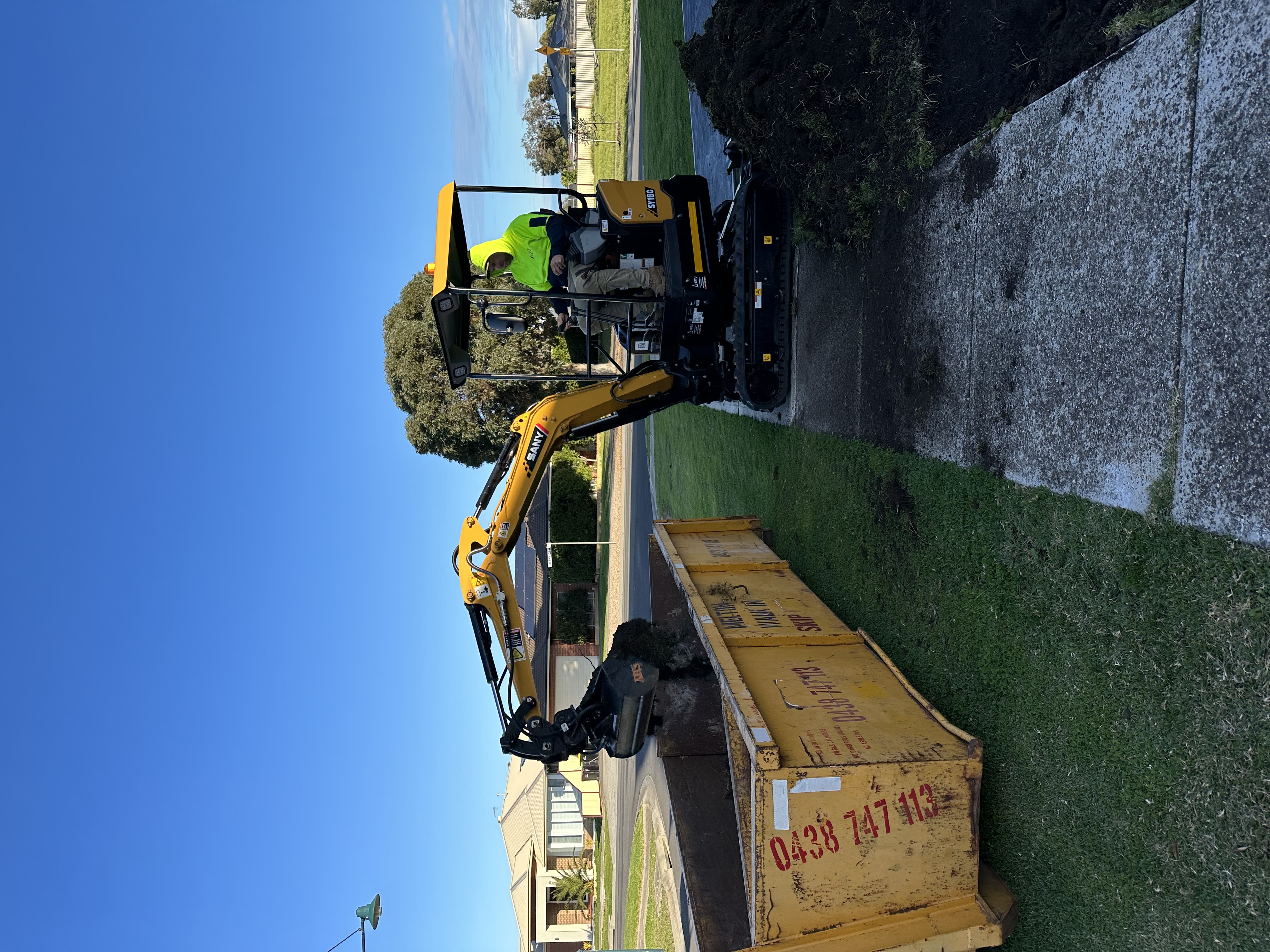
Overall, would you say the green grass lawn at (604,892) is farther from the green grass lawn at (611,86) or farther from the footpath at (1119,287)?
the green grass lawn at (611,86)

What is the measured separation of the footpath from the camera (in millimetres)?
3457

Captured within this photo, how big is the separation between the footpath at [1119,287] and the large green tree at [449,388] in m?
15.4

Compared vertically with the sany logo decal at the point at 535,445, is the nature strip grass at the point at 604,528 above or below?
below

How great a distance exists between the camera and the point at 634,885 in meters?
14.7

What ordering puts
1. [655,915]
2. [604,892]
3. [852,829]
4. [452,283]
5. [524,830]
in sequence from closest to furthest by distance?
[852,829], [452,283], [655,915], [604,892], [524,830]

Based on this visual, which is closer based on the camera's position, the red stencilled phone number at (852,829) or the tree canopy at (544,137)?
the red stencilled phone number at (852,829)

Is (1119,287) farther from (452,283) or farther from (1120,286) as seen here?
(452,283)

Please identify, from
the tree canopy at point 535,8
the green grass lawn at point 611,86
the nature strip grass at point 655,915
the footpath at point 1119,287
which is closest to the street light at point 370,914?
the nature strip grass at point 655,915

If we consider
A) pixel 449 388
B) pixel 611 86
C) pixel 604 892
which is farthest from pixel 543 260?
pixel 611 86

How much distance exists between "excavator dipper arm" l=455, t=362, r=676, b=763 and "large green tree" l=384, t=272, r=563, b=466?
11.7m

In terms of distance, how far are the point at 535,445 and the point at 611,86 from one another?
20143 millimetres

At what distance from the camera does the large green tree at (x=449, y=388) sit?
21.1 m

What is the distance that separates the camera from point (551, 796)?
2947cm

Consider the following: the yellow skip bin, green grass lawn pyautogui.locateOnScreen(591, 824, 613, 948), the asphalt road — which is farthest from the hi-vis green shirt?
green grass lawn pyautogui.locateOnScreen(591, 824, 613, 948)
